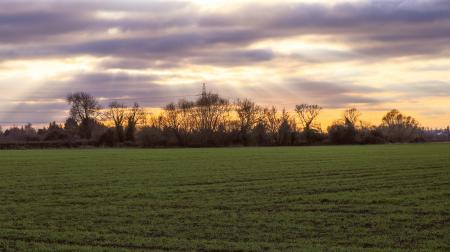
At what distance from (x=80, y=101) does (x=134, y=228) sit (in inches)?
5556

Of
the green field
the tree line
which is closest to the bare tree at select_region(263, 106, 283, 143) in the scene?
the tree line

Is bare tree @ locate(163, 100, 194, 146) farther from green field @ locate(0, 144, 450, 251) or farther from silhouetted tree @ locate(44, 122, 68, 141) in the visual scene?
green field @ locate(0, 144, 450, 251)

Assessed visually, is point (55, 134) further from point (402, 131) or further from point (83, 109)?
point (402, 131)

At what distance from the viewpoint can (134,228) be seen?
15.3 m

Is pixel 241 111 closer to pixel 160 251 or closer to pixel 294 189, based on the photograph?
pixel 294 189

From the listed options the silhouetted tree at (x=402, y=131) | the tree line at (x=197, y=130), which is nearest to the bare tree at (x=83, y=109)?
the tree line at (x=197, y=130)

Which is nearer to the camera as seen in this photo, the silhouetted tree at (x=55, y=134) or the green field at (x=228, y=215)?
the green field at (x=228, y=215)

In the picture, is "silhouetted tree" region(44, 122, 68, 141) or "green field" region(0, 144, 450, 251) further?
"silhouetted tree" region(44, 122, 68, 141)

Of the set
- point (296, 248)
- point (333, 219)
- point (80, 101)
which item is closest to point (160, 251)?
point (296, 248)

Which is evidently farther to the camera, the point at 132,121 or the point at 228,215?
the point at 132,121

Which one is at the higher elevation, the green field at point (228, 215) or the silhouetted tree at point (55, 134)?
the silhouetted tree at point (55, 134)

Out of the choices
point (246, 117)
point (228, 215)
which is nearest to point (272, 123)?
point (246, 117)

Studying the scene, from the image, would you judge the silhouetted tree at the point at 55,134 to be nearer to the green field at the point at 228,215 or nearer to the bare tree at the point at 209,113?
the bare tree at the point at 209,113

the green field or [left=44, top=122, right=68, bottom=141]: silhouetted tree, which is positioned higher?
[left=44, top=122, right=68, bottom=141]: silhouetted tree
